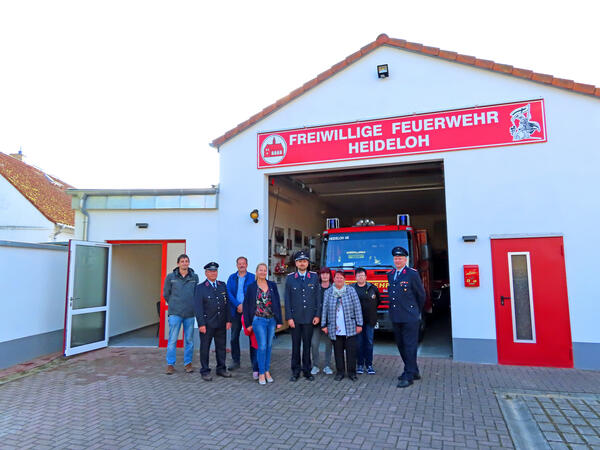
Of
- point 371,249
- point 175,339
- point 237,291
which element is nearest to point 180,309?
point 175,339

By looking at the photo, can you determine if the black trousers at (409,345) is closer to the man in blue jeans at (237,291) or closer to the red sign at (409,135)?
the man in blue jeans at (237,291)

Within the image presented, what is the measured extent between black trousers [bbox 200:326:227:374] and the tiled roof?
417cm

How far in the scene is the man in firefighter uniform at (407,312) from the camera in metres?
5.71

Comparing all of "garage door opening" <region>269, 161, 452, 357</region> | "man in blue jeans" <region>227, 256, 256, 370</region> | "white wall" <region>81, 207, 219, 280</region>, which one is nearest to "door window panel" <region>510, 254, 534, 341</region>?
"garage door opening" <region>269, 161, 452, 357</region>

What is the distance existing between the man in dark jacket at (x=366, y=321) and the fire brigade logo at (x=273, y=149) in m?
3.16

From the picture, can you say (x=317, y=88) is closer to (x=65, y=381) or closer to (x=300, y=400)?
(x=300, y=400)

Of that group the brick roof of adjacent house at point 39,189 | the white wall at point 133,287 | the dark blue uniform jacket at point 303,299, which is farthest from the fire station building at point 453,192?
the brick roof of adjacent house at point 39,189

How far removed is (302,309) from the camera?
234 inches

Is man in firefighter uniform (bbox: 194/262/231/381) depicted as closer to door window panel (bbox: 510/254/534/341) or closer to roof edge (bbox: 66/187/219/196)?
roof edge (bbox: 66/187/219/196)

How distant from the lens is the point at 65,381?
6.11 meters

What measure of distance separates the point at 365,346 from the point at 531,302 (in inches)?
111

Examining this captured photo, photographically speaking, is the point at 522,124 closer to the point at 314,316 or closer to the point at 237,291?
the point at 314,316

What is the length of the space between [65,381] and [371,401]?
453 centimetres

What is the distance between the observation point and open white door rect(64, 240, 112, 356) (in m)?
7.54
